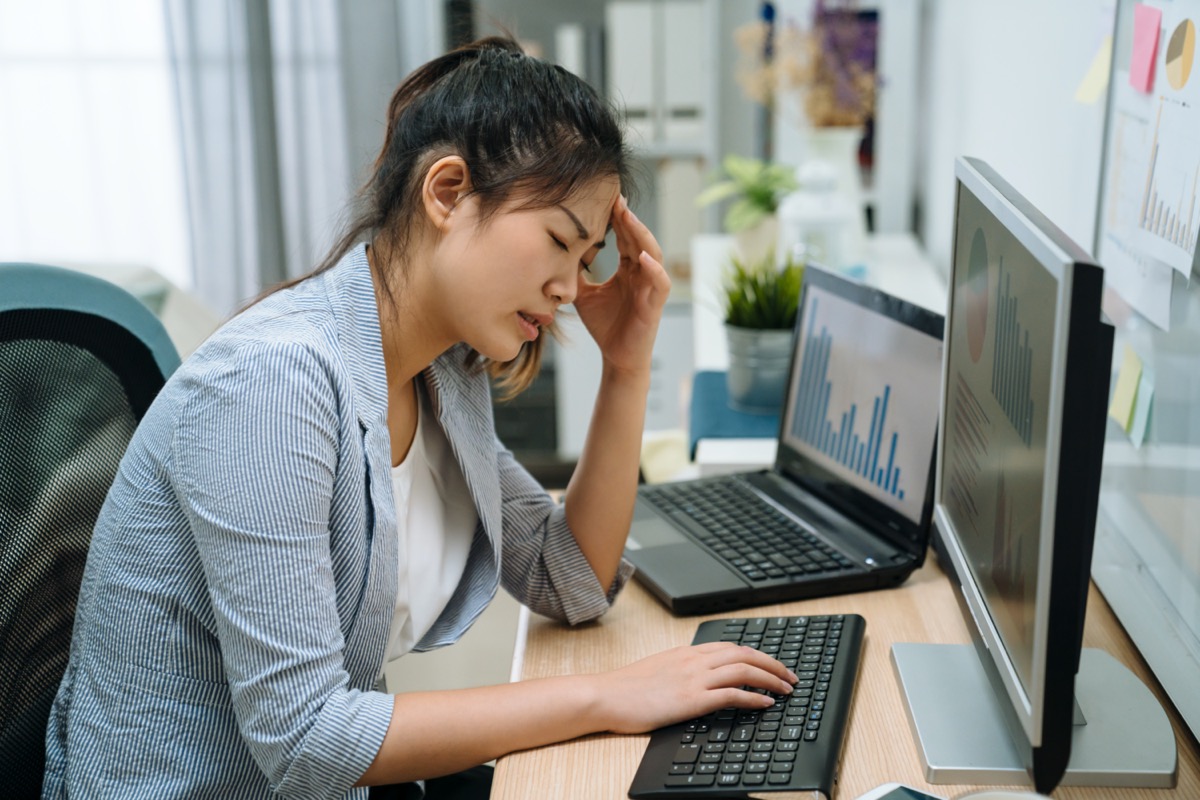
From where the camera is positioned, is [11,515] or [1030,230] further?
[11,515]

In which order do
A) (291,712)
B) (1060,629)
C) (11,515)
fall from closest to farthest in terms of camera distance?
(1060,629)
(291,712)
(11,515)

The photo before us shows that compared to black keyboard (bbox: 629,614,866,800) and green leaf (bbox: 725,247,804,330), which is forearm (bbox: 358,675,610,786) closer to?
black keyboard (bbox: 629,614,866,800)

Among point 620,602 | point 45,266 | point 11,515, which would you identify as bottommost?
point 620,602

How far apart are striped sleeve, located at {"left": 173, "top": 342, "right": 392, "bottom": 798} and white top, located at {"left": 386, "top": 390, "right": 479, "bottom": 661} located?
199 mm

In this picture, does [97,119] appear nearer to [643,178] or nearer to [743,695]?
[643,178]

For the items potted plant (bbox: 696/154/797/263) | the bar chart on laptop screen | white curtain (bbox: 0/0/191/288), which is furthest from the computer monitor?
white curtain (bbox: 0/0/191/288)

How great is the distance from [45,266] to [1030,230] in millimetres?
799

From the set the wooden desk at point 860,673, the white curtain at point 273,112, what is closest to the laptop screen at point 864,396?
the wooden desk at point 860,673

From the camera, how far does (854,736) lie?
0.85m

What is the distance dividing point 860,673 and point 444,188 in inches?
20.3

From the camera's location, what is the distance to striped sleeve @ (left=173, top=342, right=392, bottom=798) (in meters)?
0.79

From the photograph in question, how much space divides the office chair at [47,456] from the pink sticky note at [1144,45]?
0.95 metres

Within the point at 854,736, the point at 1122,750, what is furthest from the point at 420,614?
the point at 1122,750

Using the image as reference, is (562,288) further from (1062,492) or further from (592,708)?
(1062,492)
